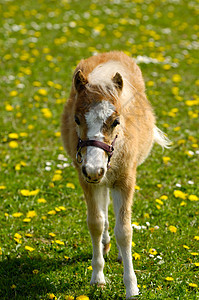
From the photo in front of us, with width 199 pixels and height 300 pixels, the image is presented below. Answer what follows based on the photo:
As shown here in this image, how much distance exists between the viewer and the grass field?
12.7 feet

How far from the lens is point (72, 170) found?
5.82 metres

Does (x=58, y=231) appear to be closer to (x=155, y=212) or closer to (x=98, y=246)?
(x=98, y=246)

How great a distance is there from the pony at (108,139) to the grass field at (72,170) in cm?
41

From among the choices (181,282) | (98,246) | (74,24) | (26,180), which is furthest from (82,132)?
(74,24)

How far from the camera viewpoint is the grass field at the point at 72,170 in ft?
12.7

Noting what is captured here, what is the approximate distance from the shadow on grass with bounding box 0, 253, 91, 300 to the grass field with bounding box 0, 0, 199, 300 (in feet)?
0.03

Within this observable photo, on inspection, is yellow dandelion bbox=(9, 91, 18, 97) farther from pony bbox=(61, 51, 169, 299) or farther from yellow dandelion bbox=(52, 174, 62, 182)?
pony bbox=(61, 51, 169, 299)

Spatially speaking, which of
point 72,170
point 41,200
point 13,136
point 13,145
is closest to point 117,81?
point 41,200

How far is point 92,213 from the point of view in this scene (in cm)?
371

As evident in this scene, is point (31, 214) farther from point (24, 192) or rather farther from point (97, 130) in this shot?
point (97, 130)

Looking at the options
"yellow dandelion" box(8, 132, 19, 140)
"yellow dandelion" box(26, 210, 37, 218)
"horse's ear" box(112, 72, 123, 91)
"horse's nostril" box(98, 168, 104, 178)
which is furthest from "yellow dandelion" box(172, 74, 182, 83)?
"horse's nostril" box(98, 168, 104, 178)

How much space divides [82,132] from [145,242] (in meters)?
1.84

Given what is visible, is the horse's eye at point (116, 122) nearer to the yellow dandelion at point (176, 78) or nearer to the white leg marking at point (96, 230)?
the white leg marking at point (96, 230)

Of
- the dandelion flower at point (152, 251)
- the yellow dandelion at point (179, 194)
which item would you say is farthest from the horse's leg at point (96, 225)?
the yellow dandelion at point (179, 194)
